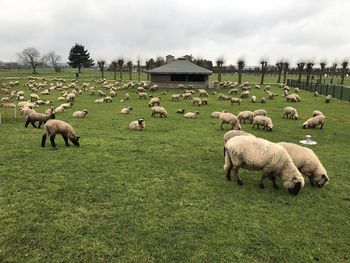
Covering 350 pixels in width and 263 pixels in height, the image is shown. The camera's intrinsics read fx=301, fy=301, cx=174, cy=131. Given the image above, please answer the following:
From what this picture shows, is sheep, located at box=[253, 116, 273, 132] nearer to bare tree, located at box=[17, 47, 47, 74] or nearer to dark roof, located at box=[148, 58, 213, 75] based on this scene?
dark roof, located at box=[148, 58, 213, 75]

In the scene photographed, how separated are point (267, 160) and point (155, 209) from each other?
3.66 m

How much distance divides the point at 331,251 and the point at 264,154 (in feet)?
10.8

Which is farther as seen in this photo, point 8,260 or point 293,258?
point 293,258

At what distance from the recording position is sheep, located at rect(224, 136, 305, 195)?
901cm

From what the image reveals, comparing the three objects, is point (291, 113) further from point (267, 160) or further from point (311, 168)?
point (267, 160)

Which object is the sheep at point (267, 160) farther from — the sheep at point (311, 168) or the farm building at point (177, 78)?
the farm building at point (177, 78)

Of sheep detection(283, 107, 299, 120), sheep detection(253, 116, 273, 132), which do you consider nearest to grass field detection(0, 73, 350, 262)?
sheep detection(253, 116, 273, 132)

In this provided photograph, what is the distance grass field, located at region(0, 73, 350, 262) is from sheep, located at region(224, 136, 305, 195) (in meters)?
0.49

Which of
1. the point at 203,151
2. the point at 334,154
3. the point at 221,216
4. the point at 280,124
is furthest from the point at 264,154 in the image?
the point at 280,124

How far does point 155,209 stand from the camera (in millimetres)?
7961

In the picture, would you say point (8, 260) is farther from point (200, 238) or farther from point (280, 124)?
point (280, 124)

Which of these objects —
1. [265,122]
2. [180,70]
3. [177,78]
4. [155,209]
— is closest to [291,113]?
[265,122]

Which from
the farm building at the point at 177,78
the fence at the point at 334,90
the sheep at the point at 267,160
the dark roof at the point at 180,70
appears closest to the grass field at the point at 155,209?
the sheep at the point at 267,160

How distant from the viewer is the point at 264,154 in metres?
9.06
